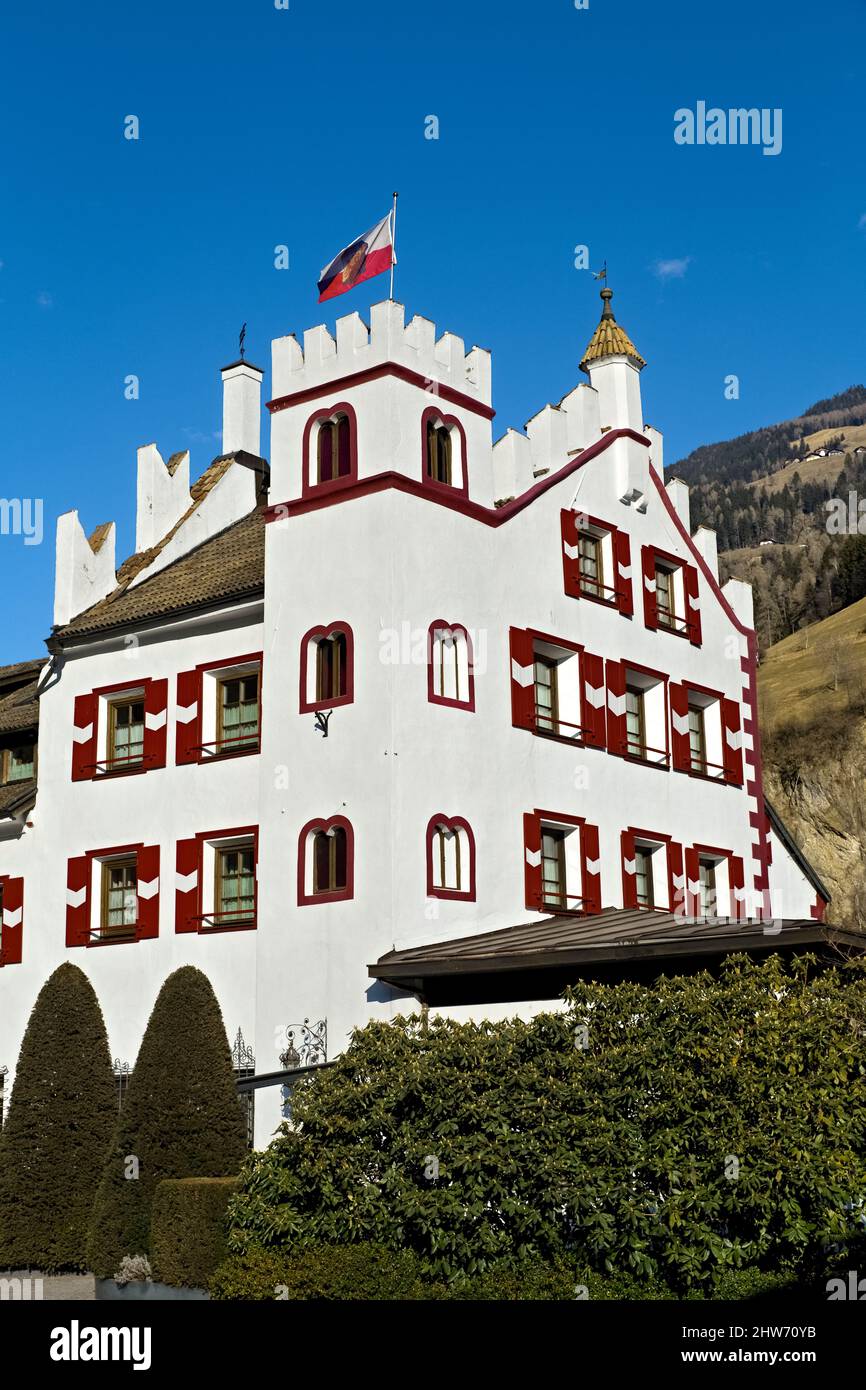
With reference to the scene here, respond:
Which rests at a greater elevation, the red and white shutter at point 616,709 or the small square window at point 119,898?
the red and white shutter at point 616,709

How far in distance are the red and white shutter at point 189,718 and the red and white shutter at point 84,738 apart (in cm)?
234

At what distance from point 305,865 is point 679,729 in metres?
10.4

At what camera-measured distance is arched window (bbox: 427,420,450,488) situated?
28203 mm

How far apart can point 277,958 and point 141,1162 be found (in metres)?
3.82

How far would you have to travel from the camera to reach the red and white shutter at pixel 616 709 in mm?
31172

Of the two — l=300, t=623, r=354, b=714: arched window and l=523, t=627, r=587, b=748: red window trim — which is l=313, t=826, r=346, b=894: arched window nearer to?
l=300, t=623, r=354, b=714: arched window

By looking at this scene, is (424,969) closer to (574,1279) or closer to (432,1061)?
(432,1061)

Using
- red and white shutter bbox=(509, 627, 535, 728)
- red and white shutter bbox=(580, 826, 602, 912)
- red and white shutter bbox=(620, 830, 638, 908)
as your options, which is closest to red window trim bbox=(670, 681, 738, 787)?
red and white shutter bbox=(620, 830, 638, 908)

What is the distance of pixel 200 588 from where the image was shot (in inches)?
1214

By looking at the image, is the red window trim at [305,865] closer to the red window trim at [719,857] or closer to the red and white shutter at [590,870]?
the red and white shutter at [590,870]

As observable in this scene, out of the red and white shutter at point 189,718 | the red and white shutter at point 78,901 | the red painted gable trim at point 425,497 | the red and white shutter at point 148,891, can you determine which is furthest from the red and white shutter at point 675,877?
the red and white shutter at point 78,901

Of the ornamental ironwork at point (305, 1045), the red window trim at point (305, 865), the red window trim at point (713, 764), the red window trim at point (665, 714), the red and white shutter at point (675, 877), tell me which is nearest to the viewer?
the ornamental ironwork at point (305, 1045)
